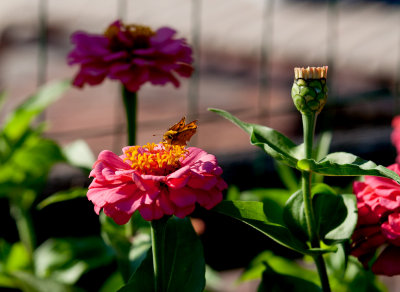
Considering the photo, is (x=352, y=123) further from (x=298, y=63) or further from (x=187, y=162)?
(x=187, y=162)

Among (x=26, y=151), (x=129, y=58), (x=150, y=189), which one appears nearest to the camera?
(x=150, y=189)

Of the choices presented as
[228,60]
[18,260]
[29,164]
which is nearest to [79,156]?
[29,164]

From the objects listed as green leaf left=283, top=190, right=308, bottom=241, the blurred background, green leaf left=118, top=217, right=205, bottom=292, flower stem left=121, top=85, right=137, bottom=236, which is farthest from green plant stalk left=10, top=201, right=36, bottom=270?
the blurred background

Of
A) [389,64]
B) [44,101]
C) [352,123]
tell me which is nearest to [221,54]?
[389,64]

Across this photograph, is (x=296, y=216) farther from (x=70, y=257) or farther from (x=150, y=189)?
(x=70, y=257)

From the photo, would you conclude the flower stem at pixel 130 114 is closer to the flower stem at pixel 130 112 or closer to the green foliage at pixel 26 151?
the flower stem at pixel 130 112

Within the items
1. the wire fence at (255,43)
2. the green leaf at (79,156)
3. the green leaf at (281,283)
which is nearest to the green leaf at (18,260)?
the green leaf at (79,156)
